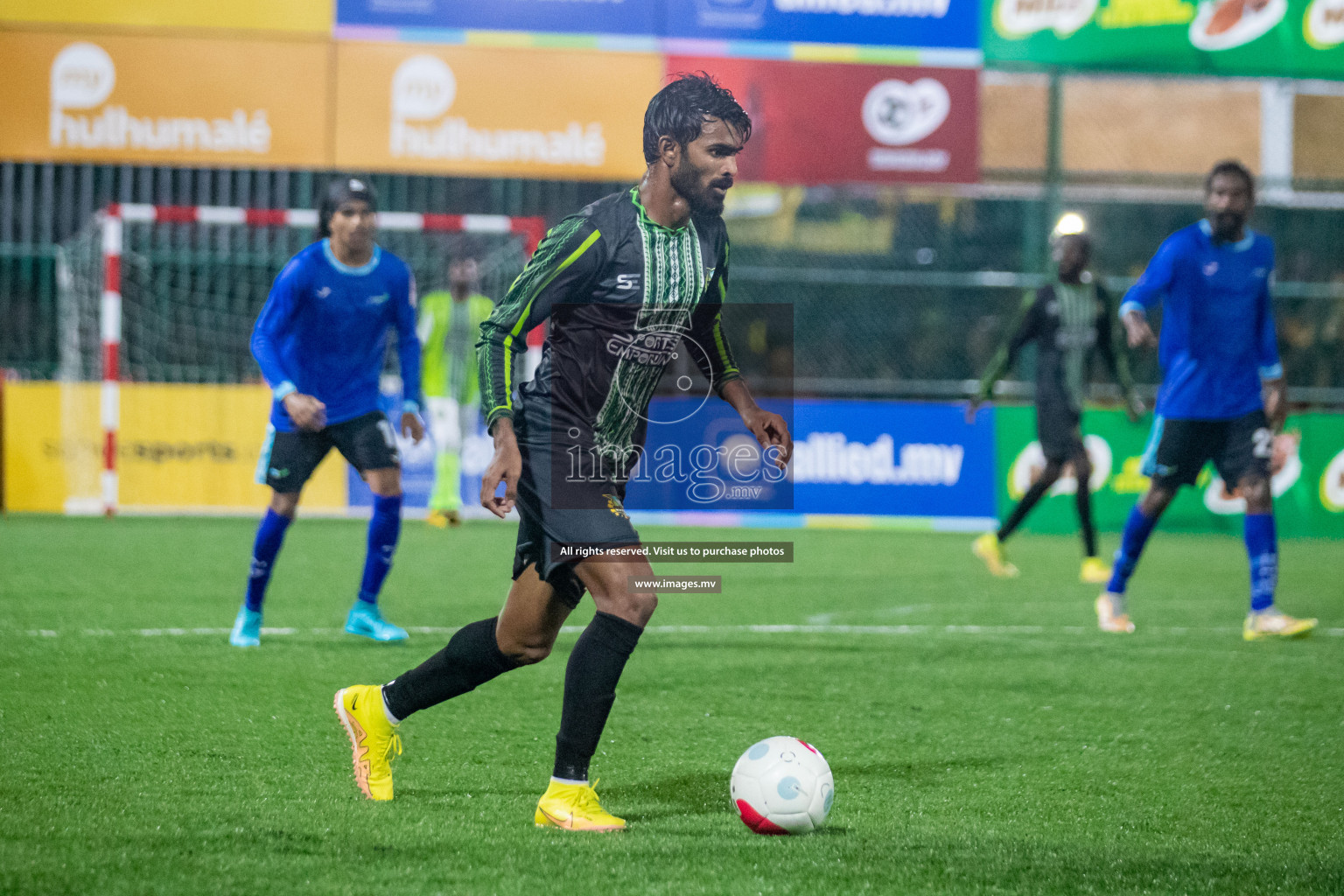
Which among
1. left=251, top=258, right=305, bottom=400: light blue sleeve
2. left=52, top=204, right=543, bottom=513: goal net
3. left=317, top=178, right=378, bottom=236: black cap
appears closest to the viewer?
left=251, top=258, right=305, bottom=400: light blue sleeve

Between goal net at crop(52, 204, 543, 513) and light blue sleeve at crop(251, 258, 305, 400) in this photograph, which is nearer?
light blue sleeve at crop(251, 258, 305, 400)

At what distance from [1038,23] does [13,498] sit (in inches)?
404

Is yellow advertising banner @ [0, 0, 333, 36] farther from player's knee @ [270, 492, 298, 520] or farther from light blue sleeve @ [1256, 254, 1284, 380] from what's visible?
light blue sleeve @ [1256, 254, 1284, 380]

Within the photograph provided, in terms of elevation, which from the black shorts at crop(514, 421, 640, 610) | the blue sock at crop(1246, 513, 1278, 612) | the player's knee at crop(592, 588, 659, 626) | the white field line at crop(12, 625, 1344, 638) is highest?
the black shorts at crop(514, 421, 640, 610)

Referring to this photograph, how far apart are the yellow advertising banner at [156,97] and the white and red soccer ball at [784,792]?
11.1 metres

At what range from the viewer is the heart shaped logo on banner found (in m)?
14.1

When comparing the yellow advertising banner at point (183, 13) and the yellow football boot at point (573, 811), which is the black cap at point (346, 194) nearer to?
the yellow football boot at point (573, 811)

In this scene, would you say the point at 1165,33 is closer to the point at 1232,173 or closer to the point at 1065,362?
the point at 1065,362

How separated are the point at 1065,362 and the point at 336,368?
17.4 ft

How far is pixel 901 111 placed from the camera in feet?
46.3

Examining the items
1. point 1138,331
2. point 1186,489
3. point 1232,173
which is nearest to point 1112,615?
point 1138,331

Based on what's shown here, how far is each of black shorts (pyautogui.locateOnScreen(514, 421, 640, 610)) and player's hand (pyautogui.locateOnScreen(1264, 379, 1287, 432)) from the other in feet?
15.2

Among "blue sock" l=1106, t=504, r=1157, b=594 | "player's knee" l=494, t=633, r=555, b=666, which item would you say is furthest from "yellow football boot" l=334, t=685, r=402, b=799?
"blue sock" l=1106, t=504, r=1157, b=594

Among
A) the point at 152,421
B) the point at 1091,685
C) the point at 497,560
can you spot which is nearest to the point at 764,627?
the point at 1091,685
